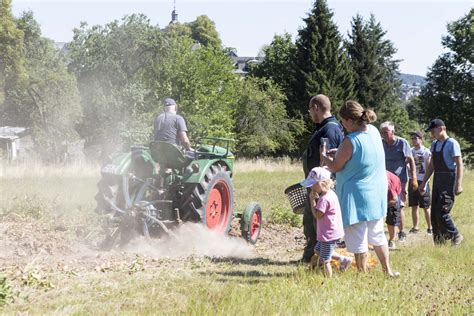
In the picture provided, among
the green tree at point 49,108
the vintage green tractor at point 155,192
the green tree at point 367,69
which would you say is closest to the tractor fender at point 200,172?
the vintage green tractor at point 155,192

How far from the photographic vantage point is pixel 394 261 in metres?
7.22

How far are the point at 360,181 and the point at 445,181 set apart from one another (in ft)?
11.3

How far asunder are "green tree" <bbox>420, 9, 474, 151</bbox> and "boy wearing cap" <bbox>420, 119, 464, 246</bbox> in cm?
4188

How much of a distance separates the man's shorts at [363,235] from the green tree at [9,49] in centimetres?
3009

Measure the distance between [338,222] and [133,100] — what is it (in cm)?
2532

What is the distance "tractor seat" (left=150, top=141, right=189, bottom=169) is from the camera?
791cm

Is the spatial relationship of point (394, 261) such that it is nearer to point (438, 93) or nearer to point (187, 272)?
point (187, 272)

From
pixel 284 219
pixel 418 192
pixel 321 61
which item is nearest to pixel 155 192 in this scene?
pixel 284 219

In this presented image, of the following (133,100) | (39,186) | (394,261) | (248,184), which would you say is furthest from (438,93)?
(394,261)

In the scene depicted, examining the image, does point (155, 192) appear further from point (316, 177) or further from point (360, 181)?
point (360, 181)

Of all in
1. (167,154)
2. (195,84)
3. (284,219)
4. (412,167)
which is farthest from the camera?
(195,84)

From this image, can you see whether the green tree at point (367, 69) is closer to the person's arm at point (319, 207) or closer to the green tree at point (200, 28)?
the green tree at point (200, 28)

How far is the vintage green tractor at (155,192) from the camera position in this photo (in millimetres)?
7652

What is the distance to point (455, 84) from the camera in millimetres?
49844
